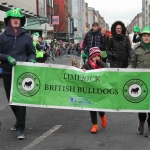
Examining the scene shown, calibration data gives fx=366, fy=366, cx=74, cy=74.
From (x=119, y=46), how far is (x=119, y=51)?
4.2 inches

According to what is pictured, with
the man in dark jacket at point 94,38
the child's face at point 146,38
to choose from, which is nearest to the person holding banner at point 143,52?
the child's face at point 146,38

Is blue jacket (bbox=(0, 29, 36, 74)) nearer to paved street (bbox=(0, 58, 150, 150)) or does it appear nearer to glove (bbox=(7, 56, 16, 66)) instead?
glove (bbox=(7, 56, 16, 66))

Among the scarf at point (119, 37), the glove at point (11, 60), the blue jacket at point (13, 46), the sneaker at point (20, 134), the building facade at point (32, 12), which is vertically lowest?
the sneaker at point (20, 134)

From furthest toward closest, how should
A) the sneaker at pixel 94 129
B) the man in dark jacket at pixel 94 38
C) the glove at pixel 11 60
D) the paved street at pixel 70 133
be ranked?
the man in dark jacket at pixel 94 38, the sneaker at pixel 94 129, the glove at pixel 11 60, the paved street at pixel 70 133

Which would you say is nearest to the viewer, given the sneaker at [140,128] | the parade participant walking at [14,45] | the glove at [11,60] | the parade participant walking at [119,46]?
the glove at [11,60]

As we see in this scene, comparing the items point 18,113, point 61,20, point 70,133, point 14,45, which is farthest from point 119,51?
point 61,20

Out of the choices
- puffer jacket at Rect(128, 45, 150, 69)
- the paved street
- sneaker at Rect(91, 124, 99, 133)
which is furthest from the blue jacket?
puffer jacket at Rect(128, 45, 150, 69)

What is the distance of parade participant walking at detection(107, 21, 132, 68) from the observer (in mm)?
7578

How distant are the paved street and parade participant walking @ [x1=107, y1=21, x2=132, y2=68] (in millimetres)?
1178

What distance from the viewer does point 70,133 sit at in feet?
19.7

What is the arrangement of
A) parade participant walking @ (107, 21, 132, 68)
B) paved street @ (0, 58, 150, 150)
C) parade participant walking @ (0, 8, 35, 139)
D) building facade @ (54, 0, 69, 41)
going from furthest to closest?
building facade @ (54, 0, 69, 41) < parade participant walking @ (107, 21, 132, 68) < parade participant walking @ (0, 8, 35, 139) < paved street @ (0, 58, 150, 150)

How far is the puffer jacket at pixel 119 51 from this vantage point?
7.68 metres

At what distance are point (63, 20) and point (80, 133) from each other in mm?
90777

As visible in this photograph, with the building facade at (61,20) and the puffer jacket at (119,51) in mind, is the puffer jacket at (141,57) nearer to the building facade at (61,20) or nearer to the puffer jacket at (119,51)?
the puffer jacket at (119,51)
